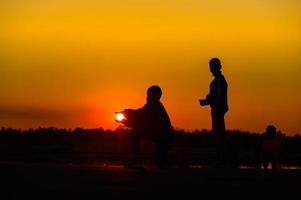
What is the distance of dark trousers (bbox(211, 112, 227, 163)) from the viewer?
17.0 meters

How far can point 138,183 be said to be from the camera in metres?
11.2

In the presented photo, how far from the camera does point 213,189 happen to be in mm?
10711

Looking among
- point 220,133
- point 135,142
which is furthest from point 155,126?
point 220,133

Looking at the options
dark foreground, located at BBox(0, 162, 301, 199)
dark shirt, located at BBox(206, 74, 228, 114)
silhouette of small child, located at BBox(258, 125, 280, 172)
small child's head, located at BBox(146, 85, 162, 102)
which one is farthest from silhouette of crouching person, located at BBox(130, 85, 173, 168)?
silhouette of small child, located at BBox(258, 125, 280, 172)

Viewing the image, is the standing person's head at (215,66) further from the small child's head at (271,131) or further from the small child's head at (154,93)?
the small child's head at (271,131)

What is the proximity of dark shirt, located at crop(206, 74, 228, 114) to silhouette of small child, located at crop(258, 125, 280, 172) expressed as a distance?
3.51 m

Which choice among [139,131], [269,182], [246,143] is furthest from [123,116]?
[246,143]

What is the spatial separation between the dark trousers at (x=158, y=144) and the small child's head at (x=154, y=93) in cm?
79

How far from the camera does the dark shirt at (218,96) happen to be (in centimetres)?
1714

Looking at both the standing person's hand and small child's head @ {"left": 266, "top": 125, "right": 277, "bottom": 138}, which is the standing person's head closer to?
the standing person's hand

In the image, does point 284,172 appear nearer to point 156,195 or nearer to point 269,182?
point 269,182

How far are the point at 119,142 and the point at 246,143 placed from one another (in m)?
7.98

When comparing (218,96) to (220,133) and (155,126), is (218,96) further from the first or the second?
(155,126)

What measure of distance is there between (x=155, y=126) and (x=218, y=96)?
4.86ft
